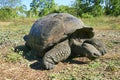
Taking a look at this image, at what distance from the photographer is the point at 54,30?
19.5 feet

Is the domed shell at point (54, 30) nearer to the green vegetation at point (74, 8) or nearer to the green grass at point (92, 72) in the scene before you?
the green grass at point (92, 72)

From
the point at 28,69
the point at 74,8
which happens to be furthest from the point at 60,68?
the point at 74,8

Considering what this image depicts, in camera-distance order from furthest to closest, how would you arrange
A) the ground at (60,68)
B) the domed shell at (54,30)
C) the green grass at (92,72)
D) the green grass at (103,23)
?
the green grass at (103,23), the domed shell at (54,30), the ground at (60,68), the green grass at (92,72)

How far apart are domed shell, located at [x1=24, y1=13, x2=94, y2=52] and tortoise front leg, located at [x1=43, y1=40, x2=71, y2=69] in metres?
0.15

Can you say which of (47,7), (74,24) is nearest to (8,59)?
(74,24)

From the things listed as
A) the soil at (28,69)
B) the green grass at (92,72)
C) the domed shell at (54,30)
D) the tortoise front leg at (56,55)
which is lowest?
the green grass at (92,72)

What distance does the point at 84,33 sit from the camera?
6.10 meters

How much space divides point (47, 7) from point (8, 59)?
48942mm

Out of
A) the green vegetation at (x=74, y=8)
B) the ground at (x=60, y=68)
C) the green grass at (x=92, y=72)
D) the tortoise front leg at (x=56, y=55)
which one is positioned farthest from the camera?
the green vegetation at (x=74, y=8)

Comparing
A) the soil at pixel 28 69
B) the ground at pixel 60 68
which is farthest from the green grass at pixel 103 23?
the soil at pixel 28 69

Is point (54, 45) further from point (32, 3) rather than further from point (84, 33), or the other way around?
point (32, 3)

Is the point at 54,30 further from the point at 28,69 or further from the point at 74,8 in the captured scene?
the point at 74,8

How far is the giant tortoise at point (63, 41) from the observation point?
5.68 meters

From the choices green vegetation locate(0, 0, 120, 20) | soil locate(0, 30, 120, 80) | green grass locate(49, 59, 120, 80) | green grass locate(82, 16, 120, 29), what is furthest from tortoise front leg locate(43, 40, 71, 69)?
green vegetation locate(0, 0, 120, 20)
